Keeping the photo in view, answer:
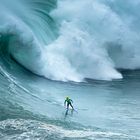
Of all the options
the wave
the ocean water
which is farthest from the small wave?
the wave

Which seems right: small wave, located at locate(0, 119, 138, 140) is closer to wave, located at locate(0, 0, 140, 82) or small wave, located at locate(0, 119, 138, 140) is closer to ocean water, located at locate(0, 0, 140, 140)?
ocean water, located at locate(0, 0, 140, 140)

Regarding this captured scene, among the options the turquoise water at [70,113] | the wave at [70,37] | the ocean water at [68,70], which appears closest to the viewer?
the turquoise water at [70,113]

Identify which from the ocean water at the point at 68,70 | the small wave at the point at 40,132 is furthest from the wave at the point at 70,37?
the small wave at the point at 40,132

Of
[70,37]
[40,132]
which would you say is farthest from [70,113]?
[70,37]

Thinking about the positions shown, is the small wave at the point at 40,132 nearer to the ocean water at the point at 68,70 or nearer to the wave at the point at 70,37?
the ocean water at the point at 68,70

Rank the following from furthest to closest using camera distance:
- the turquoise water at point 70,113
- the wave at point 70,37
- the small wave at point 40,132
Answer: the wave at point 70,37 < the turquoise water at point 70,113 < the small wave at point 40,132

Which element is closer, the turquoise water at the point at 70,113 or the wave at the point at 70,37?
the turquoise water at the point at 70,113

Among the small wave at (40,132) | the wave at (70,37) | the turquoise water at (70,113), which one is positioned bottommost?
the small wave at (40,132)

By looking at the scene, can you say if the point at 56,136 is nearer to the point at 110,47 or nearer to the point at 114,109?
the point at 114,109
